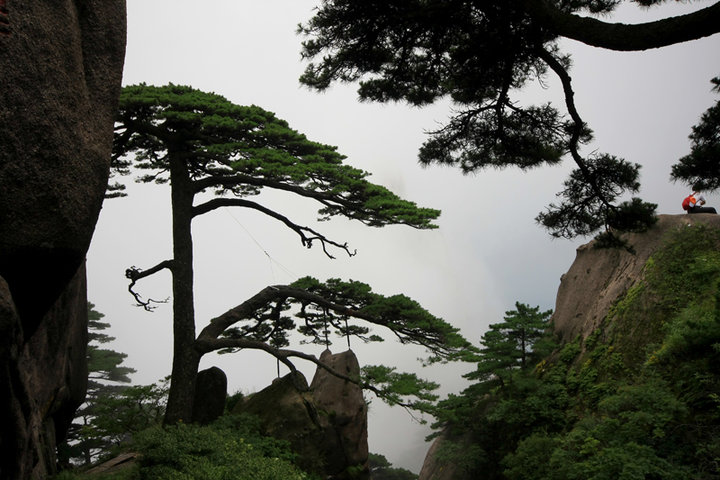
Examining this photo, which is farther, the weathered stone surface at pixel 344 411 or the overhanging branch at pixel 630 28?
the weathered stone surface at pixel 344 411

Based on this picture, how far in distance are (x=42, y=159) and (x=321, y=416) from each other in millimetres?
9693

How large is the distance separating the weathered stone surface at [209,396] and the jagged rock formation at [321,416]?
699 mm

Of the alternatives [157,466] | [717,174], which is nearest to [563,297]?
[717,174]

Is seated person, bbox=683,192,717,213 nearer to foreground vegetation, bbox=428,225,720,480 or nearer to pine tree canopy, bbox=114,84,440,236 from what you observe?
foreground vegetation, bbox=428,225,720,480

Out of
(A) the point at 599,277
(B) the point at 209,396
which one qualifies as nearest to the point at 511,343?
(A) the point at 599,277

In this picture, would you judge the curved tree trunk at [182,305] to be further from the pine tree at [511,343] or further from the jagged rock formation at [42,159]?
the pine tree at [511,343]

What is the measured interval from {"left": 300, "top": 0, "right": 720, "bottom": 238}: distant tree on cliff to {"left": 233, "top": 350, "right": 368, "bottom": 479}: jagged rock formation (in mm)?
6612

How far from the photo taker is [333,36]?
287 inches

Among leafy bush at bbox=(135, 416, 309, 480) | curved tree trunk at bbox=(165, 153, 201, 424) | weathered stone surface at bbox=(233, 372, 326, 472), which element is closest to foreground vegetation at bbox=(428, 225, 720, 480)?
weathered stone surface at bbox=(233, 372, 326, 472)

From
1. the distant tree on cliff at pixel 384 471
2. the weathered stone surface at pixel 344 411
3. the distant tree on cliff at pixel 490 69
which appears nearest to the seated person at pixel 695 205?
the distant tree on cliff at pixel 490 69

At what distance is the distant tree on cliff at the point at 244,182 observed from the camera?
10945 millimetres

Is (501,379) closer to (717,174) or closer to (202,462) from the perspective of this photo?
(717,174)

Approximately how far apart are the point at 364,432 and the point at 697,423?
7.87 metres

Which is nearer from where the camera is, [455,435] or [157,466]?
[157,466]
